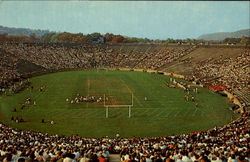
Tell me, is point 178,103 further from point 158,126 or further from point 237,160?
point 237,160

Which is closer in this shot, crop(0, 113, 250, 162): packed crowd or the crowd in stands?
crop(0, 113, 250, 162): packed crowd

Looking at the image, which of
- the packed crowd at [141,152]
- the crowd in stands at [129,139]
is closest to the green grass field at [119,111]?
the crowd in stands at [129,139]

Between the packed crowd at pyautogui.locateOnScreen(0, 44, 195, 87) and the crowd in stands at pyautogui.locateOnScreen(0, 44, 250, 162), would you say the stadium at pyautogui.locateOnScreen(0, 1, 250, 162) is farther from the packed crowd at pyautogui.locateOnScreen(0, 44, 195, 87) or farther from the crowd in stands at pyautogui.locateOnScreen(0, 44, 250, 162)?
the packed crowd at pyautogui.locateOnScreen(0, 44, 195, 87)

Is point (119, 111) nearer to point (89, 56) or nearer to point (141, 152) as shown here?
point (141, 152)

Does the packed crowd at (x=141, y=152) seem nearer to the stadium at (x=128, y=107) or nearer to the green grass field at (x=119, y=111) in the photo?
the stadium at (x=128, y=107)

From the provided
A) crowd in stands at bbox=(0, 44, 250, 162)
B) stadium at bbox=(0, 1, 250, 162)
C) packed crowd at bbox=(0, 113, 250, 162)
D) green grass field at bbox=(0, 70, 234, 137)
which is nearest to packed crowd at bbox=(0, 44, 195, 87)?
crowd in stands at bbox=(0, 44, 250, 162)

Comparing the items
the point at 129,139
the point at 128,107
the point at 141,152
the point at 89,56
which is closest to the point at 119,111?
the point at 128,107

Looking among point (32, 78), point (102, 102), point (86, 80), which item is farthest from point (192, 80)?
point (32, 78)
